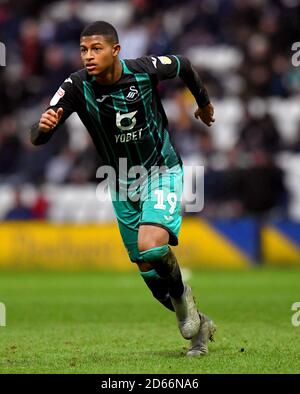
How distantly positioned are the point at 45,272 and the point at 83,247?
862 mm

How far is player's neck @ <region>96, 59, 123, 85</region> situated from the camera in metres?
6.91

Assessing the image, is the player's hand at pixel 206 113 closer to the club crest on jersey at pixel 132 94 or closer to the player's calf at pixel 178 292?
the club crest on jersey at pixel 132 94

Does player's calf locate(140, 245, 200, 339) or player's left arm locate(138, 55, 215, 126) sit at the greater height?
player's left arm locate(138, 55, 215, 126)

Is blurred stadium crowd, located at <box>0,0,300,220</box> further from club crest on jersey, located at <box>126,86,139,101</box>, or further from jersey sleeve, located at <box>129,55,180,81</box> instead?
club crest on jersey, located at <box>126,86,139,101</box>

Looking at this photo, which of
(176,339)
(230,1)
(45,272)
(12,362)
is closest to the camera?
(12,362)

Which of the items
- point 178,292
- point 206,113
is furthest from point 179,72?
→ point 178,292

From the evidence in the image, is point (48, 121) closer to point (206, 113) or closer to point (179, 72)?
point (179, 72)

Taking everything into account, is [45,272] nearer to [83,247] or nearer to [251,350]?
[83,247]

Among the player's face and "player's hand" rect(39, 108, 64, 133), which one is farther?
the player's face

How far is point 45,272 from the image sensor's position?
1566 cm

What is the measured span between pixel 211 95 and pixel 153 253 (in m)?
11.2

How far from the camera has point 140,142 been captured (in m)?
7.01

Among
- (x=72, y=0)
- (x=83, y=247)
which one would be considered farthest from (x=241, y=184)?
(x=72, y=0)

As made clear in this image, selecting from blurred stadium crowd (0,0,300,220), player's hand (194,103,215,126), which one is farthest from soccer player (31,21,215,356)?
blurred stadium crowd (0,0,300,220)
